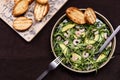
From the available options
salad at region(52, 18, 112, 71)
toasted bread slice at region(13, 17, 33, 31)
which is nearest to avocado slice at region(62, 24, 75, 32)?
salad at region(52, 18, 112, 71)

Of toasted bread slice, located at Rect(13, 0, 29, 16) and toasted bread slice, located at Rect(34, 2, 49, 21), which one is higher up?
toasted bread slice, located at Rect(13, 0, 29, 16)

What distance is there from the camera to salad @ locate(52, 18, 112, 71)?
1.42 metres

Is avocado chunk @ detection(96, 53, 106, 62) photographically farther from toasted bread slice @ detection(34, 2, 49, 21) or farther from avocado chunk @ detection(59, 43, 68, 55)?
toasted bread slice @ detection(34, 2, 49, 21)

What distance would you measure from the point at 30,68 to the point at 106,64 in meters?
0.24

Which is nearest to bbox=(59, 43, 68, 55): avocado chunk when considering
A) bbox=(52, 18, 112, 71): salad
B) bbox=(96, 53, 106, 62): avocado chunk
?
bbox=(52, 18, 112, 71): salad

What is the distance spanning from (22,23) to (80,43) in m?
0.20

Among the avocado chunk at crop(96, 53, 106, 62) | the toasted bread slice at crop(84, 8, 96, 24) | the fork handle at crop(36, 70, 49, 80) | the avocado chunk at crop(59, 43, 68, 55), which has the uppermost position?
the toasted bread slice at crop(84, 8, 96, 24)

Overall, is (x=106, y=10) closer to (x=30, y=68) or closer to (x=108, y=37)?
(x=108, y=37)

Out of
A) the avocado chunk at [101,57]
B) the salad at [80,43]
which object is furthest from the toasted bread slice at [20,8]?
the avocado chunk at [101,57]

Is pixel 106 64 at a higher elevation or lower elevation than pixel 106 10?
lower

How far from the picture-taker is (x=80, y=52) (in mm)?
1424

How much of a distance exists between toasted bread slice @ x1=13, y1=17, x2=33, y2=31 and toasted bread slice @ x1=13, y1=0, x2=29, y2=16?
0.02 metres

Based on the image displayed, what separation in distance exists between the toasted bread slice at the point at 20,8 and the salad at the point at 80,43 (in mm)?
120

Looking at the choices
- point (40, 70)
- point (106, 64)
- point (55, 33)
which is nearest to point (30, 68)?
point (40, 70)
